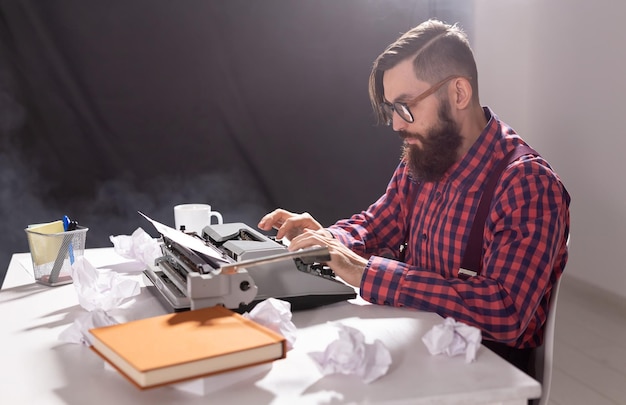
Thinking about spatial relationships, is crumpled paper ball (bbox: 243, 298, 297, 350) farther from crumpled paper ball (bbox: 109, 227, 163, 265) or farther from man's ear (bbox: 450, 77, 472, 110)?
man's ear (bbox: 450, 77, 472, 110)

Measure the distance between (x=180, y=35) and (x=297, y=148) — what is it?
0.79 metres

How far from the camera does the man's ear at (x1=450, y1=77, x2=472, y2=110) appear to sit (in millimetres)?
1708

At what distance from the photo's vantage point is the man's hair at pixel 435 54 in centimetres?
171

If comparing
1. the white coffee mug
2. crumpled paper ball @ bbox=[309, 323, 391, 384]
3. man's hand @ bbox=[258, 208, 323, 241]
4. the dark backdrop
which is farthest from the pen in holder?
the dark backdrop

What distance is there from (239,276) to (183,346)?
0.22m

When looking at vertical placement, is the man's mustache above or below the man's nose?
below

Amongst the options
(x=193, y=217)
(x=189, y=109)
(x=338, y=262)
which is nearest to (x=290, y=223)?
(x=193, y=217)

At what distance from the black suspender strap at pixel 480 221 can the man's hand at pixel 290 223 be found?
16.1 inches

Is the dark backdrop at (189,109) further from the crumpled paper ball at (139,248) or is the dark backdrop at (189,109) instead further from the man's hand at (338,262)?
the man's hand at (338,262)

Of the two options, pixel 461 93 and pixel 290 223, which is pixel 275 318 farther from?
pixel 461 93

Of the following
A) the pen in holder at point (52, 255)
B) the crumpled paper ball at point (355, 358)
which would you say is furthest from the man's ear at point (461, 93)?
the pen in holder at point (52, 255)

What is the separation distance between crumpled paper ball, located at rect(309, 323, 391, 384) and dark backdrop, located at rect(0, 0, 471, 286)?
7.53 feet

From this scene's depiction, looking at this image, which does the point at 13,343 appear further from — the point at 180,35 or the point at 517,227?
the point at 180,35

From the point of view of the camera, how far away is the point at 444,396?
0.98m
